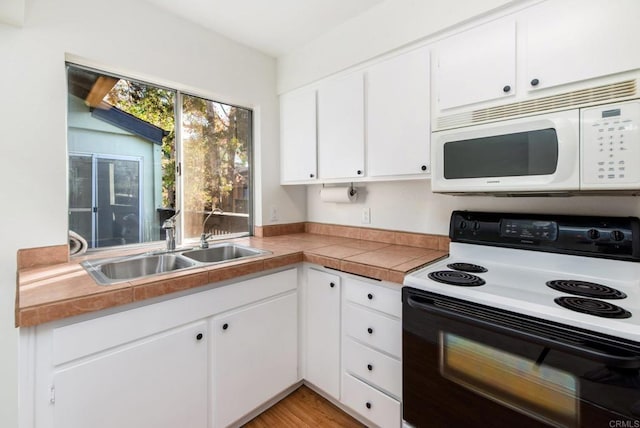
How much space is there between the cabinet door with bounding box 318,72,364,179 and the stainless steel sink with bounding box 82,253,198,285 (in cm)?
114

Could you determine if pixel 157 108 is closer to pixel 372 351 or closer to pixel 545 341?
pixel 372 351

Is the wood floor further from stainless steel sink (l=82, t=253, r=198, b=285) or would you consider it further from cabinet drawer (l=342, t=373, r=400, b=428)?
stainless steel sink (l=82, t=253, r=198, b=285)

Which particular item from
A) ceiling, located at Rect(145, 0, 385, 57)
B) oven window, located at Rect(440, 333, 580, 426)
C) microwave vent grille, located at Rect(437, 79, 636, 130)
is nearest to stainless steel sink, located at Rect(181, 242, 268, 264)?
oven window, located at Rect(440, 333, 580, 426)

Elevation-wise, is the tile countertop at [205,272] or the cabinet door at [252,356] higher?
the tile countertop at [205,272]

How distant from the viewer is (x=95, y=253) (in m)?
1.72

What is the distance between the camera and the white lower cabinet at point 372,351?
4.67ft

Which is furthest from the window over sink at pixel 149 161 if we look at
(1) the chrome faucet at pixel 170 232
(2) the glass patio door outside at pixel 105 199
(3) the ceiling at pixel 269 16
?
(3) the ceiling at pixel 269 16

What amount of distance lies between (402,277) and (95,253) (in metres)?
1.77

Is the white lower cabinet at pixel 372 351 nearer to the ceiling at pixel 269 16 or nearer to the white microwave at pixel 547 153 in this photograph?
the white microwave at pixel 547 153

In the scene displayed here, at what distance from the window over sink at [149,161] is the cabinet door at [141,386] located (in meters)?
0.91

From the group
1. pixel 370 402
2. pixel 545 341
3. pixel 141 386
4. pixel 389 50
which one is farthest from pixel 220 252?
pixel 545 341

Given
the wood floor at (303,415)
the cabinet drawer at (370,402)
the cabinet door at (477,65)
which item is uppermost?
the cabinet door at (477,65)

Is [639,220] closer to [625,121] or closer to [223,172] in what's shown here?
[625,121]

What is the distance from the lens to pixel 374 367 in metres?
1.51
